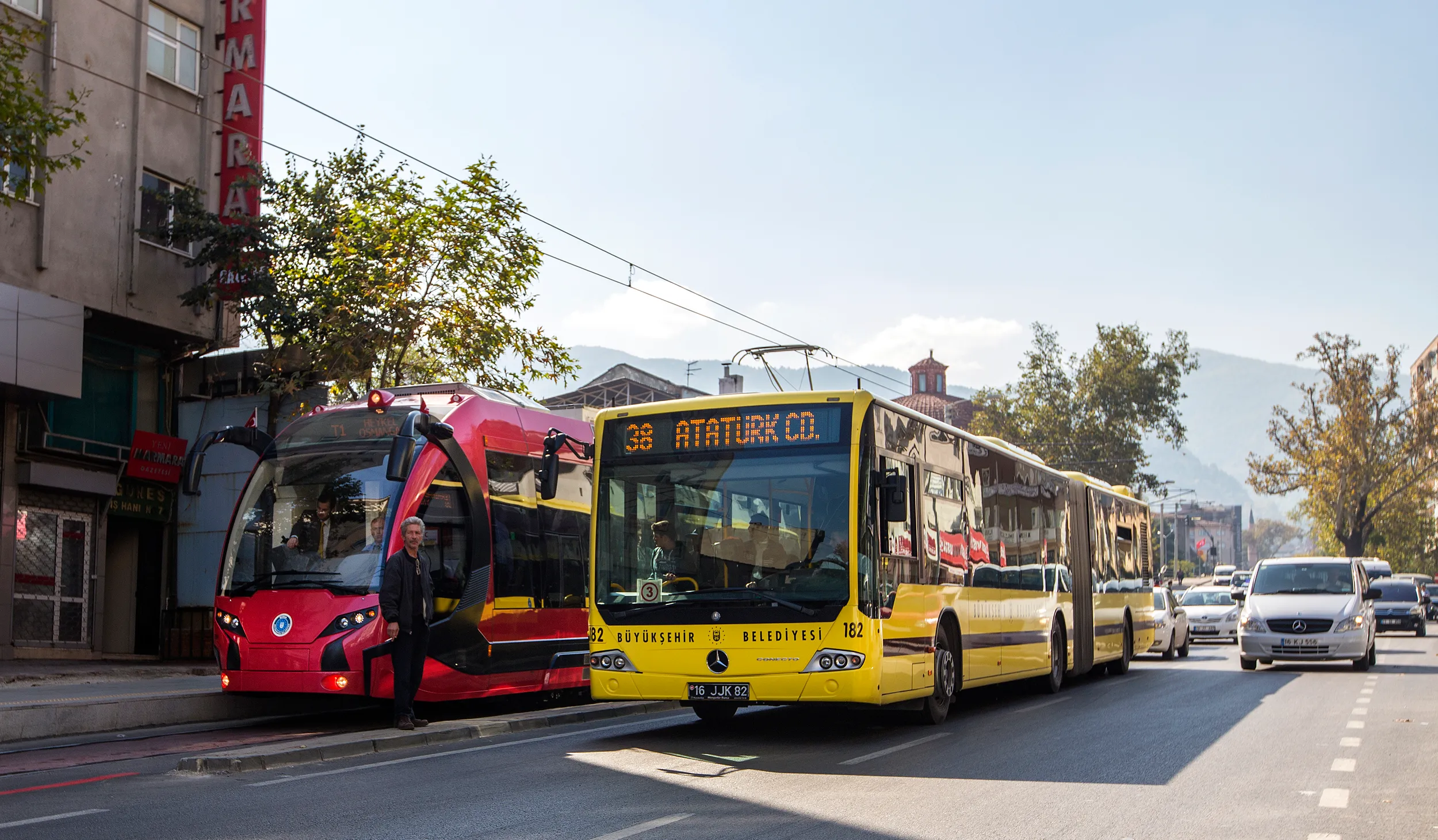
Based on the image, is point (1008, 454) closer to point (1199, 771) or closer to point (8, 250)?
point (1199, 771)

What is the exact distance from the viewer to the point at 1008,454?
1667 cm

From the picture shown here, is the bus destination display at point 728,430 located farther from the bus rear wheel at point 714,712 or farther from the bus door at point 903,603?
the bus rear wheel at point 714,712

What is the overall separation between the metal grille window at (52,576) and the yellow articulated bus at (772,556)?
52.7 ft

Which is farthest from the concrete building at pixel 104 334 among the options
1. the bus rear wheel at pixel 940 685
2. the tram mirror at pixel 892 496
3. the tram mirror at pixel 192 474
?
the tram mirror at pixel 892 496

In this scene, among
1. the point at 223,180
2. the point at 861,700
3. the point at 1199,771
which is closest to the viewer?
the point at 1199,771

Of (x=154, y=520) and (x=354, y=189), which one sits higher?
(x=354, y=189)

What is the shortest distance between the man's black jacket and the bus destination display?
6.72ft

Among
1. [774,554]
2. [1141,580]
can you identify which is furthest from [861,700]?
[1141,580]

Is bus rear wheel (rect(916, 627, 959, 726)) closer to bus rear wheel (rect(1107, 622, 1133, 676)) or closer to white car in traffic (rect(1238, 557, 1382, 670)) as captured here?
bus rear wheel (rect(1107, 622, 1133, 676))

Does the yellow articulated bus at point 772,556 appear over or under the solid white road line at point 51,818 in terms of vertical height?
over

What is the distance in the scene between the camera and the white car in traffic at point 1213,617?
35.8m

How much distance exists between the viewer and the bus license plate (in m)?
11.3

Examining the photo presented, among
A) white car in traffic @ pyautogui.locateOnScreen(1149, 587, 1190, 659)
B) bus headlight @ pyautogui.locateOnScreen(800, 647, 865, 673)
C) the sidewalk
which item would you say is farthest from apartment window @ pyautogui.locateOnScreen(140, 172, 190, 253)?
white car in traffic @ pyautogui.locateOnScreen(1149, 587, 1190, 659)

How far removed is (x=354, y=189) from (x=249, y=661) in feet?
44.4
